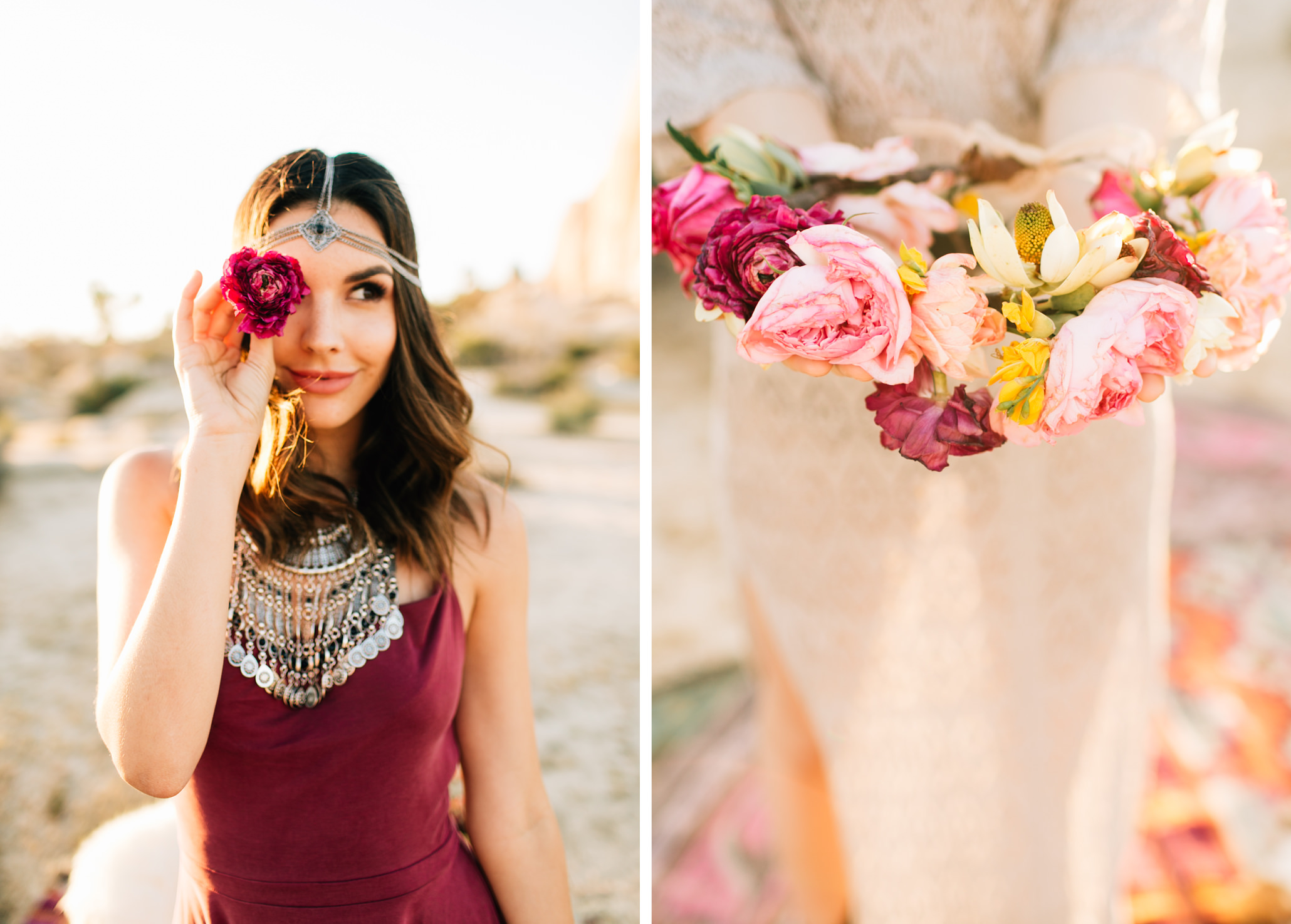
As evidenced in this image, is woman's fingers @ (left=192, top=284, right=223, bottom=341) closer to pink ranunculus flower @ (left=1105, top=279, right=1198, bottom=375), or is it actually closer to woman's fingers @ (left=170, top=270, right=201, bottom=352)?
woman's fingers @ (left=170, top=270, right=201, bottom=352)

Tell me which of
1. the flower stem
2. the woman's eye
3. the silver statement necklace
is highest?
the woman's eye

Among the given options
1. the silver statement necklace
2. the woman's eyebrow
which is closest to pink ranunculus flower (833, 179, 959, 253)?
the woman's eyebrow

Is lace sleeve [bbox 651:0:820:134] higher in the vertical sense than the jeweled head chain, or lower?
higher

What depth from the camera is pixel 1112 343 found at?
0.72 metres

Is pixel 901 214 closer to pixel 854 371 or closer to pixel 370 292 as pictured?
pixel 854 371

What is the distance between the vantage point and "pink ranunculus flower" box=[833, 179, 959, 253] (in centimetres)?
95

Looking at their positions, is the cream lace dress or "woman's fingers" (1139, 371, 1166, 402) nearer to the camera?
"woman's fingers" (1139, 371, 1166, 402)

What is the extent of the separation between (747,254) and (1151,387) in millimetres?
458

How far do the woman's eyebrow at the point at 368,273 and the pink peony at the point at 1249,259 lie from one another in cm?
107

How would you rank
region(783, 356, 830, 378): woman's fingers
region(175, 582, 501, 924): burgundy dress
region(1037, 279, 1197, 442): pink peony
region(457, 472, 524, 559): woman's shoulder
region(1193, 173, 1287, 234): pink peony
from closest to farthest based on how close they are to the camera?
region(1037, 279, 1197, 442): pink peony, region(783, 356, 830, 378): woman's fingers, region(1193, 173, 1287, 234): pink peony, region(175, 582, 501, 924): burgundy dress, region(457, 472, 524, 559): woman's shoulder

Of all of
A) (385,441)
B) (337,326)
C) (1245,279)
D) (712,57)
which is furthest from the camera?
(385,441)

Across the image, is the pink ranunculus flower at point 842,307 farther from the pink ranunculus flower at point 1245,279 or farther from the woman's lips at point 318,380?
the woman's lips at point 318,380

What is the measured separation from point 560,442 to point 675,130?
8561 mm

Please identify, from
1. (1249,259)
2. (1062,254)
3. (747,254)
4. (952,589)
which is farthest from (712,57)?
(952,589)
